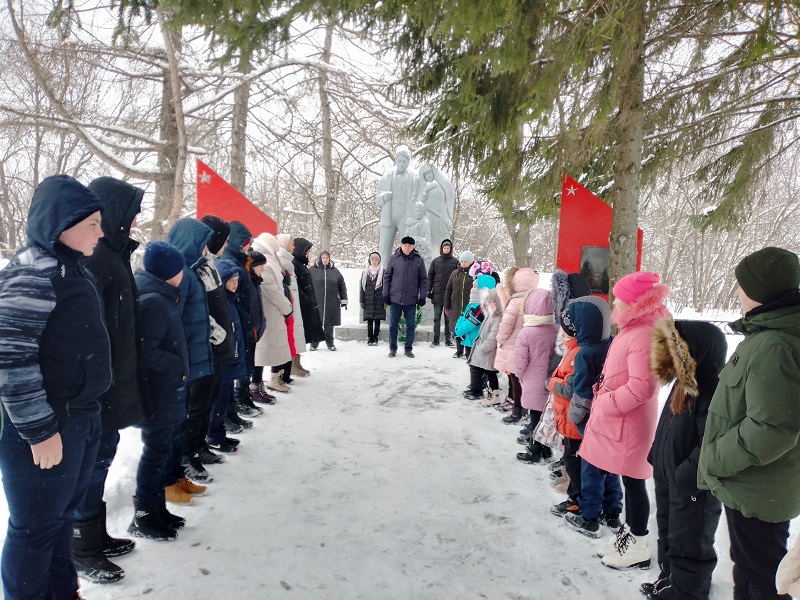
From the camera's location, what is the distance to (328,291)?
891cm

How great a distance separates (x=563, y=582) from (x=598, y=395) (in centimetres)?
100

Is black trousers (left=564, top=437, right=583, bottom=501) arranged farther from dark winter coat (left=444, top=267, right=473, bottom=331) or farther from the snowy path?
dark winter coat (left=444, top=267, right=473, bottom=331)

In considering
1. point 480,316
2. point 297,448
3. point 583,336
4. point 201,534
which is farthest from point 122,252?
point 480,316

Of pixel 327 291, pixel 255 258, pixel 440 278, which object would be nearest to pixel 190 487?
pixel 255 258

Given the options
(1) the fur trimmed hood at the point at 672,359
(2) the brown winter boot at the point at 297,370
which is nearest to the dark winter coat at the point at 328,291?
(2) the brown winter boot at the point at 297,370

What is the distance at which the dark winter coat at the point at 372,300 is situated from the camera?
9195mm

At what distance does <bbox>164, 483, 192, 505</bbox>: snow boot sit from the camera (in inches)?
124

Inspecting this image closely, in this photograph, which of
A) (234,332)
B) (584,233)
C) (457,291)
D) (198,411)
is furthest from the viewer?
(457,291)

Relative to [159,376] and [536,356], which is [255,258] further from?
[536,356]

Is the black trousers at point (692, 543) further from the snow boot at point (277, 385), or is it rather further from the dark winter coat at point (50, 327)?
the snow boot at point (277, 385)

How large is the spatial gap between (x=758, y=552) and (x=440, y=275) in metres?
7.46

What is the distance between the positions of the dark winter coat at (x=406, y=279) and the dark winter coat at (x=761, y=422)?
6.48 m

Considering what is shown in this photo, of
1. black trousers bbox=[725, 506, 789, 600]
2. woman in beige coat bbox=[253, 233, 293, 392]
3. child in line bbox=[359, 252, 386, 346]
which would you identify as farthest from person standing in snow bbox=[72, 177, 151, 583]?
child in line bbox=[359, 252, 386, 346]

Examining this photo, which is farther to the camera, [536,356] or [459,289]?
[459,289]
